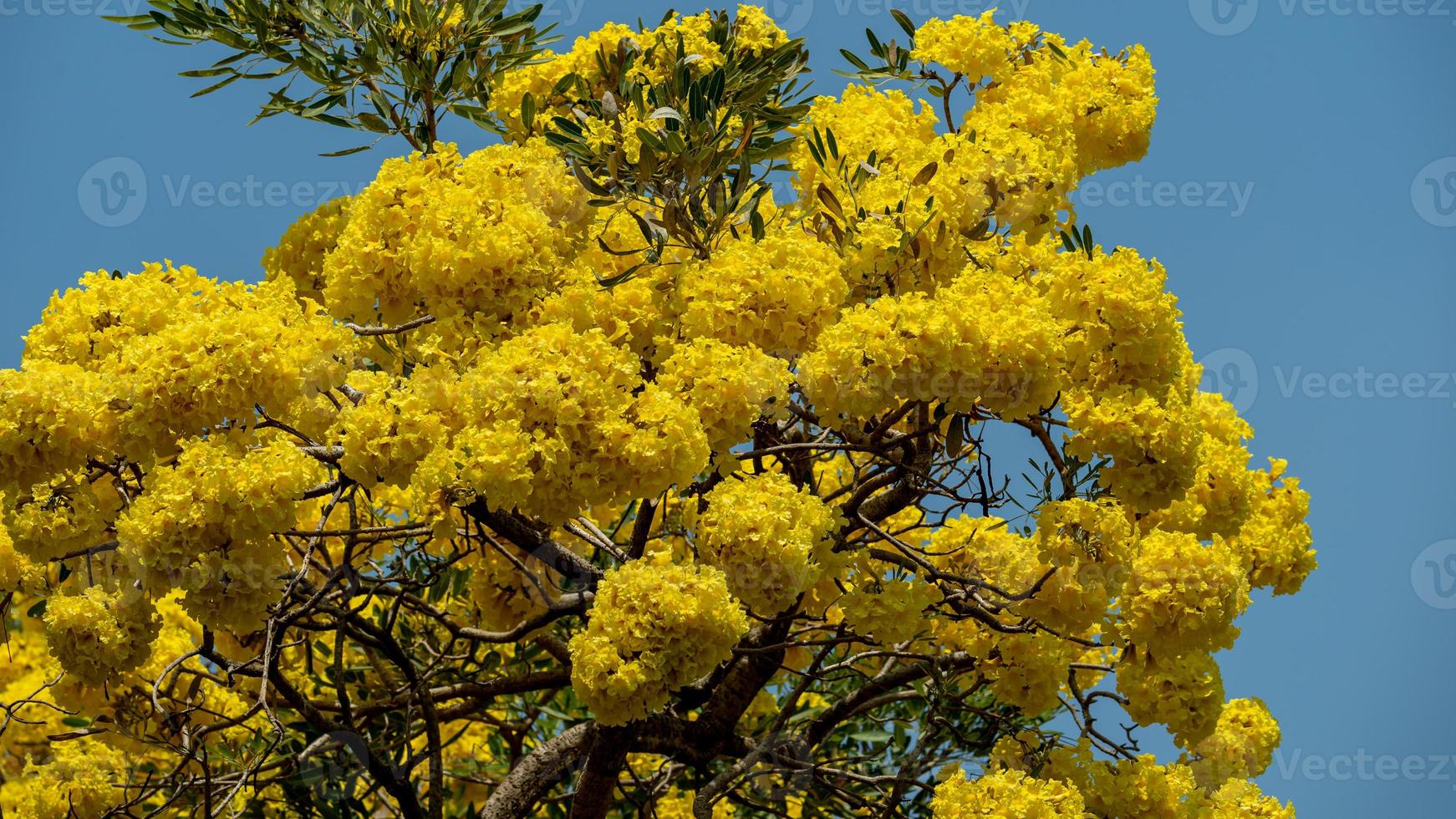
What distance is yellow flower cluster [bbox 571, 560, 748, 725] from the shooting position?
487 centimetres

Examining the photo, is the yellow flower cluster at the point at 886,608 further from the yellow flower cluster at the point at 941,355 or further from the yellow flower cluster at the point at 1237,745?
the yellow flower cluster at the point at 1237,745

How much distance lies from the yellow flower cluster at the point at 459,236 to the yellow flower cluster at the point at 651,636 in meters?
1.24

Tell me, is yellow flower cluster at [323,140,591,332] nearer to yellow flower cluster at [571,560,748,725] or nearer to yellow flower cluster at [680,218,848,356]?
yellow flower cluster at [680,218,848,356]

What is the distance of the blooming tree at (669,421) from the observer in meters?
5.15

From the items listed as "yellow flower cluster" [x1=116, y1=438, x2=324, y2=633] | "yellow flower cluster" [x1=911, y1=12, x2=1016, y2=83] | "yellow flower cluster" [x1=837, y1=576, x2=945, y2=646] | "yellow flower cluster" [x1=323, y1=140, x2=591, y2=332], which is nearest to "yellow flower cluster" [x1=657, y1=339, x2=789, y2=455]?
"yellow flower cluster" [x1=323, y1=140, x2=591, y2=332]

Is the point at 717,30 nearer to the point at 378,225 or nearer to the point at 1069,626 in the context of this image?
the point at 378,225

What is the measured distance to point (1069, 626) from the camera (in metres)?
5.95

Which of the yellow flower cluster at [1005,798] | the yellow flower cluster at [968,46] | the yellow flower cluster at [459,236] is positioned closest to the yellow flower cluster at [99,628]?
the yellow flower cluster at [459,236]

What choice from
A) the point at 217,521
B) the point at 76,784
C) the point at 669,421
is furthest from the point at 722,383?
the point at 76,784

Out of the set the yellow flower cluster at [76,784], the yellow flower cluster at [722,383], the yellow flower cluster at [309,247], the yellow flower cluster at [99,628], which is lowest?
the yellow flower cluster at [76,784]

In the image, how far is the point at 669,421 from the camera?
505 cm

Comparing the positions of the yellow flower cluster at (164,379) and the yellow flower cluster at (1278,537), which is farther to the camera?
the yellow flower cluster at (1278,537)

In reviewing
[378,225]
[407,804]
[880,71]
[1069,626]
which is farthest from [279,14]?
[1069,626]

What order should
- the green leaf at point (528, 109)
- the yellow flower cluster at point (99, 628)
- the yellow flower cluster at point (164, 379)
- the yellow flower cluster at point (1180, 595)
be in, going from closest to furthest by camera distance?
the yellow flower cluster at point (164, 379) → the yellow flower cluster at point (1180, 595) → the yellow flower cluster at point (99, 628) → the green leaf at point (528, 109)
